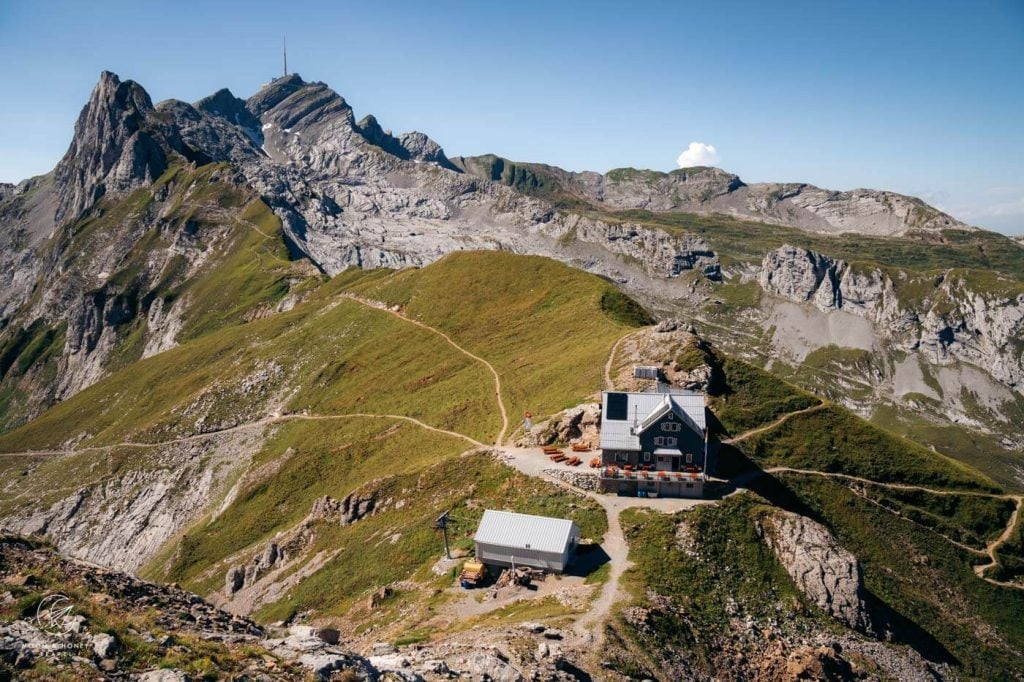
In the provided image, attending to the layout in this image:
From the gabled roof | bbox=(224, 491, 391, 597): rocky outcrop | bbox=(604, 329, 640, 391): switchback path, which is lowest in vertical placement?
bbox=(224, 491, 391, 597): rocky outcrop

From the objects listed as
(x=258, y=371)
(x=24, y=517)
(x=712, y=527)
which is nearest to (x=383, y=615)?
(x=712, y=527)

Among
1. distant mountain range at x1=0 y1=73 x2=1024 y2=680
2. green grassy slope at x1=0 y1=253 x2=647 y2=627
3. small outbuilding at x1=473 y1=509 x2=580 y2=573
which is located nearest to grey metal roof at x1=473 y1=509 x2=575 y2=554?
small outbuilding at x1=473 y1=509 x2=580 y2=573

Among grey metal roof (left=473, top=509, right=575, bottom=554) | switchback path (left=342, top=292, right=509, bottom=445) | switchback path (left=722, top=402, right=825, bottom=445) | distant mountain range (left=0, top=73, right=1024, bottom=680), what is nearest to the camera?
distant mountain range (left=0, top=73, right=1024, bottom=680)

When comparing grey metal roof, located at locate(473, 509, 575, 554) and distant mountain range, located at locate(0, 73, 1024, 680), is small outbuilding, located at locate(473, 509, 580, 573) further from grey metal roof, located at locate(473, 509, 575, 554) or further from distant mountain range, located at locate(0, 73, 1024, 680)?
distant mountain range, located at locate(0, 73, 1024, 680)

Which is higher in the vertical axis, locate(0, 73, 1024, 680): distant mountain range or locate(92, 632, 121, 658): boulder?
locate(92, 632, 121, 658): boulder

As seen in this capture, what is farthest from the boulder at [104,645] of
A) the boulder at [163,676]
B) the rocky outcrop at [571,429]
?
the rocky outcrop at [571,429]

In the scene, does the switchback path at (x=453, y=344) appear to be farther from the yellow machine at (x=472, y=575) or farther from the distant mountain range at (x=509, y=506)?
the yellow machine at (x=472, y=575)
